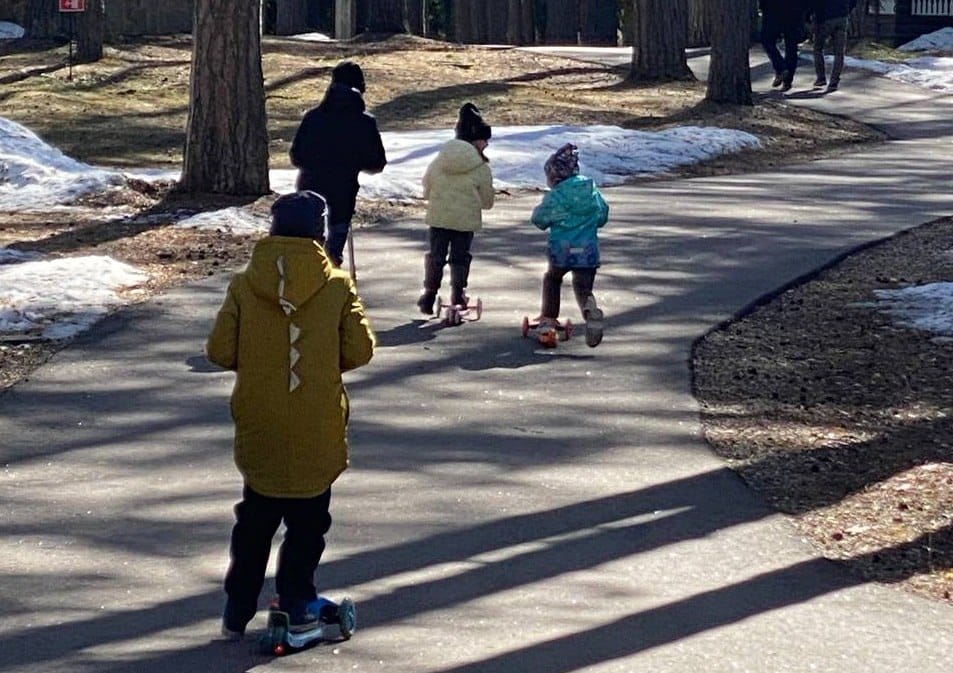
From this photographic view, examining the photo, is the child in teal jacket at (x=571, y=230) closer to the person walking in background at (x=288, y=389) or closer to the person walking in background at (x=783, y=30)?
the person walking in background at (x=288, y=389)

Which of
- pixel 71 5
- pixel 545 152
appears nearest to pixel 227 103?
pixel 545 152

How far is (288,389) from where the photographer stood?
229 inches

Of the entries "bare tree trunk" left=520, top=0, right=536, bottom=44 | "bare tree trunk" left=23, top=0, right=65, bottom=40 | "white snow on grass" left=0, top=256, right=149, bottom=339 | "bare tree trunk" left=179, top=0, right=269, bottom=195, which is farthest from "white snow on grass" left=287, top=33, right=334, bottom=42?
"white snow on grass" left=0, top=256, right=149, bottom=339

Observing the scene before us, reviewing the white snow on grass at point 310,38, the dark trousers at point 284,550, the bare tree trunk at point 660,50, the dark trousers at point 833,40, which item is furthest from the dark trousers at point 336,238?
the white snow on grass at point 310,38

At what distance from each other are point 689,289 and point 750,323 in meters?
1.04

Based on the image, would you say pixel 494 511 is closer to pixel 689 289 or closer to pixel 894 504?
pixel 894 504

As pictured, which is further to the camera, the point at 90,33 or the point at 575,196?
the point at 90,33

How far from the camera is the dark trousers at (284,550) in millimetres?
5914

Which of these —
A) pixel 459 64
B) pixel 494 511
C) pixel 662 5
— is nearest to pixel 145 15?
pixel 459 64

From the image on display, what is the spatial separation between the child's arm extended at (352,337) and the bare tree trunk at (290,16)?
3322 cm

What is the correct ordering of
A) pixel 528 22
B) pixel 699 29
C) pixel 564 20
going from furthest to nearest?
pixel 564 20, pixel 528 22, pixel 699 29

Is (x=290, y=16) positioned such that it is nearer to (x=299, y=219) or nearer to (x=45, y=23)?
(x=45, y=23)

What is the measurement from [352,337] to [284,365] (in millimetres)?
267

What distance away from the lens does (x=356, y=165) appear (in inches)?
471
